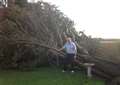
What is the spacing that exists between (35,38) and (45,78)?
2.81 m

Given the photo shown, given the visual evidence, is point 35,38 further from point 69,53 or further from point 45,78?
point 45,78

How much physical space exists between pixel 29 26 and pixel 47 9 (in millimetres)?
1406

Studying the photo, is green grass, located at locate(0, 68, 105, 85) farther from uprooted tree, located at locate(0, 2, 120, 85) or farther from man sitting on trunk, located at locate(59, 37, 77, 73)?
uprooted tree, located at locate(0, 2, 120, 85)

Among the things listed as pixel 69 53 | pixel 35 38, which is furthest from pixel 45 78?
pixel 35 38

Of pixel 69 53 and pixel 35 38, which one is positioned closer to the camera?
pixel 69 53

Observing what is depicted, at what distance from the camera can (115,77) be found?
1394 cm

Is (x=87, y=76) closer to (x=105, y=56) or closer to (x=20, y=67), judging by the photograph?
(x=105, y=56)

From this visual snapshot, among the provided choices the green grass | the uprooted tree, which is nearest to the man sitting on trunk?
the uprooted tree

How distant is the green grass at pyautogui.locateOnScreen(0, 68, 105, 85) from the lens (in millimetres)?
12859

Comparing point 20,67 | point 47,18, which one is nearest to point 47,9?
point 47,18

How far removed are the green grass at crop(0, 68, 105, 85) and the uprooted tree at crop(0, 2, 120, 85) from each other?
827 millimetres

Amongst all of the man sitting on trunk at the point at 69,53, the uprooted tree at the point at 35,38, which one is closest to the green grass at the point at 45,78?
the man sitting on trunk at the point at 69,53

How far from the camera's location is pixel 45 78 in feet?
44.9

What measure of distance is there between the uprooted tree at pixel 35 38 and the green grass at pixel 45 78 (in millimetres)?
827
